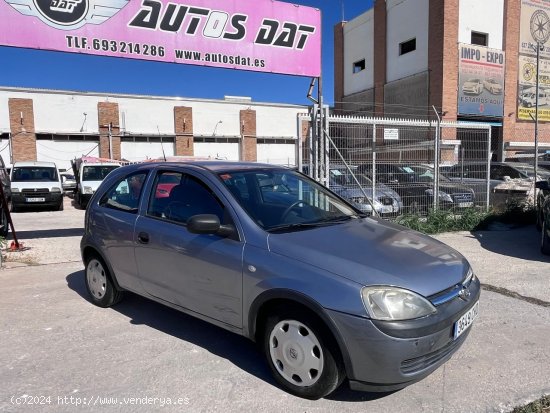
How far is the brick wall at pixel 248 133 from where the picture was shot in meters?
33.1

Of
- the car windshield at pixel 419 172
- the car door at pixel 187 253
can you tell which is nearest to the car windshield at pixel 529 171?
the car windshield at pixel 419 172

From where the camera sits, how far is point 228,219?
137 inches

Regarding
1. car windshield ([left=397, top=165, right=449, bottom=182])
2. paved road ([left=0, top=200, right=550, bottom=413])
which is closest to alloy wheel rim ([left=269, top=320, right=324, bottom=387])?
paved road ([left=0, top=200, right=550, bottom=413])

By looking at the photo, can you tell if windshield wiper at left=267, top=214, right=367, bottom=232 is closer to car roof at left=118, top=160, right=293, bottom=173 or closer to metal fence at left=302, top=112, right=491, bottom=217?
car roof at left=118, top=160, right=293, bottom=173

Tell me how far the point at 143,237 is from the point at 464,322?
2.70 meters

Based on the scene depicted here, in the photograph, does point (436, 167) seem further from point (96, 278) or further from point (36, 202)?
point (36, 202)

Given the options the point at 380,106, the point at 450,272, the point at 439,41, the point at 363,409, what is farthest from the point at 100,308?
the point at 380,106

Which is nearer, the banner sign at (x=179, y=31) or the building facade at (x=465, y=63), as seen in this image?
the banner sign at (x=179, y=31)

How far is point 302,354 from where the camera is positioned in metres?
2.98

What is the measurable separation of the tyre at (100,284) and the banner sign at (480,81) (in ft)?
86.7

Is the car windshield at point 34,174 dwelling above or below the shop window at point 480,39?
below

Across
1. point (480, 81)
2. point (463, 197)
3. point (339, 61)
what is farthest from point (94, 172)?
point (339, 61)

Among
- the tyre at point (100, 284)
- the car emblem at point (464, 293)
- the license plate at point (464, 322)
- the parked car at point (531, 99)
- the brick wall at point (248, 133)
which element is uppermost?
the parked car at point (531, 99)

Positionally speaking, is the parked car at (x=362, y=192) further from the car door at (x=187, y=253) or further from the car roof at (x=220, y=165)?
the car door at (x=187, y=253)
